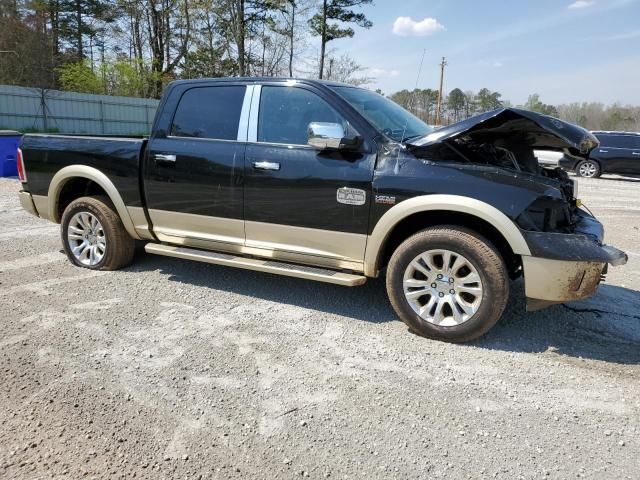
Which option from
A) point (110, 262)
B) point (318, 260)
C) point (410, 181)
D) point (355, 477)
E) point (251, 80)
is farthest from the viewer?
point (110, 262)

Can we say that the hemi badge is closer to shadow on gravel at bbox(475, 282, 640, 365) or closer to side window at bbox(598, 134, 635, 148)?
shadow on gravel at bbox(475, 282, 640, 365)

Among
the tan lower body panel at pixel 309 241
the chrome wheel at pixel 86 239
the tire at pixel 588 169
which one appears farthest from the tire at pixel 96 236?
the tire at pixel 588 169

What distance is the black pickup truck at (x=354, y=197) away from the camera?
3463 millimetres

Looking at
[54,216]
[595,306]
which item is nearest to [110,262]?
[54,216]

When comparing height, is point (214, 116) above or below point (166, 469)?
above

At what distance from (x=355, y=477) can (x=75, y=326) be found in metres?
2.63

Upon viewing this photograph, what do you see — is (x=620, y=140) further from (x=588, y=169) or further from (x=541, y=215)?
(x=541, y=215)

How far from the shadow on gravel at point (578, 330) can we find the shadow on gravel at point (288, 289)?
0.95 metres

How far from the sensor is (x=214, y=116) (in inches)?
179

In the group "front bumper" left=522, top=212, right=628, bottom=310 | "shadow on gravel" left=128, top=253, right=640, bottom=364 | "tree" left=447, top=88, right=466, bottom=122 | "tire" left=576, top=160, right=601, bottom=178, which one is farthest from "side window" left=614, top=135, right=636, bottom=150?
"front bumper" left=522, top=212, right=628, bottom=310

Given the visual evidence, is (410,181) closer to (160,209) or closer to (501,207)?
(501,207)

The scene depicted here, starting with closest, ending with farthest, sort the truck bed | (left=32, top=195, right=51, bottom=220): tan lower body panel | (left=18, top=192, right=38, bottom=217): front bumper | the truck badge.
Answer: the truck badge < the truck bed < (left=32, top=195, right=51, bottom=220): tan lower body panel < (left=18, top=192, right=38, bottom=217): front bumper

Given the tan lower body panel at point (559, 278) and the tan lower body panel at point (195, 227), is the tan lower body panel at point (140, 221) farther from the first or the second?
the tan lower body panel at point (559, 278)

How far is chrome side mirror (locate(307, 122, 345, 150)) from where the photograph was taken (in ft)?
12.2
